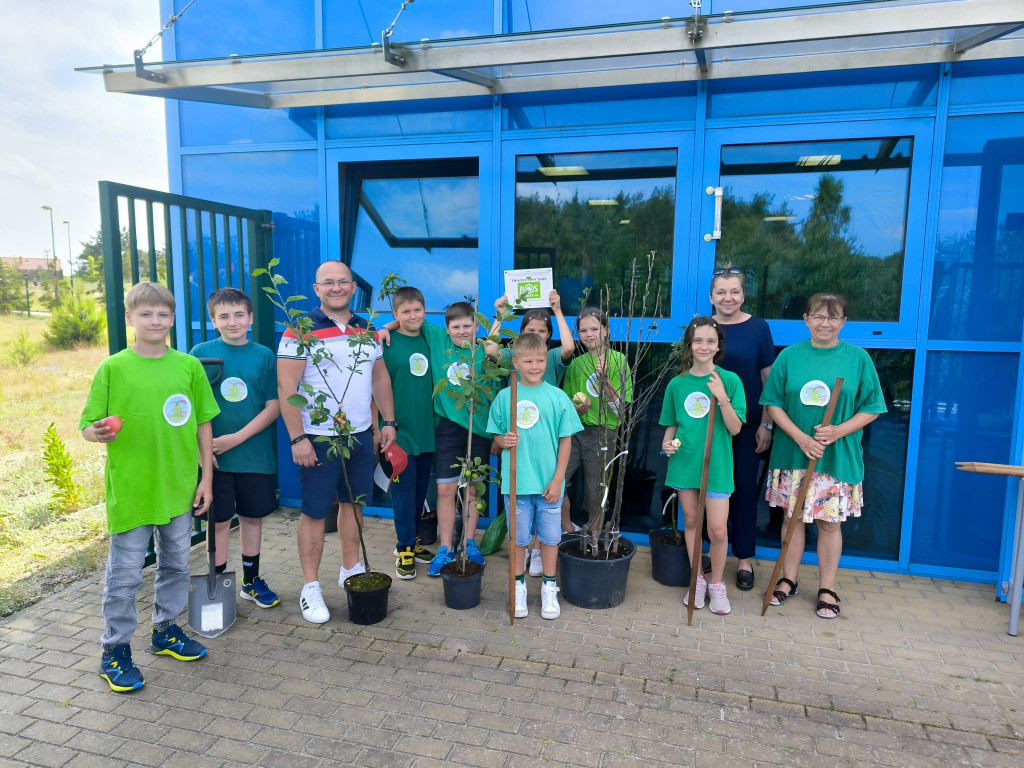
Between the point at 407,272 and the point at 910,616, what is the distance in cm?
406

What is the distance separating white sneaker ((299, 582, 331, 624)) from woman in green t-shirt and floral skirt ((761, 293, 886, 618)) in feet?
8.48

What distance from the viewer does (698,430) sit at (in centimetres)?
370

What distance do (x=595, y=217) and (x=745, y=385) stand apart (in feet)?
5.32

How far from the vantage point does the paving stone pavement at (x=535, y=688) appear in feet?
8.21

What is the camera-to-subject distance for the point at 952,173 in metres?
4.02

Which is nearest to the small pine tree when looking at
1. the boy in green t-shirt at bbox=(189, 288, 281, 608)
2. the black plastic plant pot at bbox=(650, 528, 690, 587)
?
the boy in green t-shirt at bbox=(189, 288, 281, 608)

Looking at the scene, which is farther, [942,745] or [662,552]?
→ [662,552]

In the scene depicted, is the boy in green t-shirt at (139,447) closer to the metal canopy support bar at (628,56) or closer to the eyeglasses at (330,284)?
the eyeglasses at (330,284)

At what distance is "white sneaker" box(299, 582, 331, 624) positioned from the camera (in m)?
3.48

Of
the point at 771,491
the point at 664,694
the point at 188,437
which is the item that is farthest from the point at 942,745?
the point at 188,437

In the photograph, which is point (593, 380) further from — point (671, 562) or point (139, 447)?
point (139, 447)

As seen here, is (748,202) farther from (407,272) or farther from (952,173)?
(407,272)

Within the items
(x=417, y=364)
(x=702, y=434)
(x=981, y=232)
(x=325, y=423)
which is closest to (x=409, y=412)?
(x=417, y=364)

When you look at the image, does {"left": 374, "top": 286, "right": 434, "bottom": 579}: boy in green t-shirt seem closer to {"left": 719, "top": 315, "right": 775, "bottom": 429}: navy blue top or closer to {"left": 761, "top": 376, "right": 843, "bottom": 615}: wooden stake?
{"left": 719, "top": 315, "right": 775, "bottom": 429}: navy blue top
